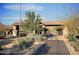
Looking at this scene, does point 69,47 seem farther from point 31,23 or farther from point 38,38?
point 31,23

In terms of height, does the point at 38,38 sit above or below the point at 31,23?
below

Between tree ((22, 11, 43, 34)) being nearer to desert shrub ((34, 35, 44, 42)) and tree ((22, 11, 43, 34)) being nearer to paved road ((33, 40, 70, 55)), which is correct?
desert shrub ((34, 35, 44, 42))

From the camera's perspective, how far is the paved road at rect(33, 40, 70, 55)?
4391mm

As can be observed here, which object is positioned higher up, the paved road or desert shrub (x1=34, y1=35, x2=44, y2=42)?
desert shrub (x1=34, y1=35, x2=44, y2=42)

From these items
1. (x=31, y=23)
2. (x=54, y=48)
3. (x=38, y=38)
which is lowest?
(x=54, y=48)

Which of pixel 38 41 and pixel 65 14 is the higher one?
pixel 65 14

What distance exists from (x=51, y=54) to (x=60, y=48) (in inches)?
7.7

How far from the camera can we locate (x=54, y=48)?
443 centimetres

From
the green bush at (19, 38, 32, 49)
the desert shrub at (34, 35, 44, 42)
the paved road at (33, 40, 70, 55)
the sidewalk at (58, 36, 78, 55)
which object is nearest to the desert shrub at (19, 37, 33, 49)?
the green bush at (19, 38, 32, 49)

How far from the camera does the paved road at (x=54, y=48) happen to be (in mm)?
4391

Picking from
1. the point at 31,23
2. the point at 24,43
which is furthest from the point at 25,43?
the point at 31,23

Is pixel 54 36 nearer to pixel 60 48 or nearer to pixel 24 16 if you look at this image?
pixel 60 48

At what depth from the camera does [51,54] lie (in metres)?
4.38
